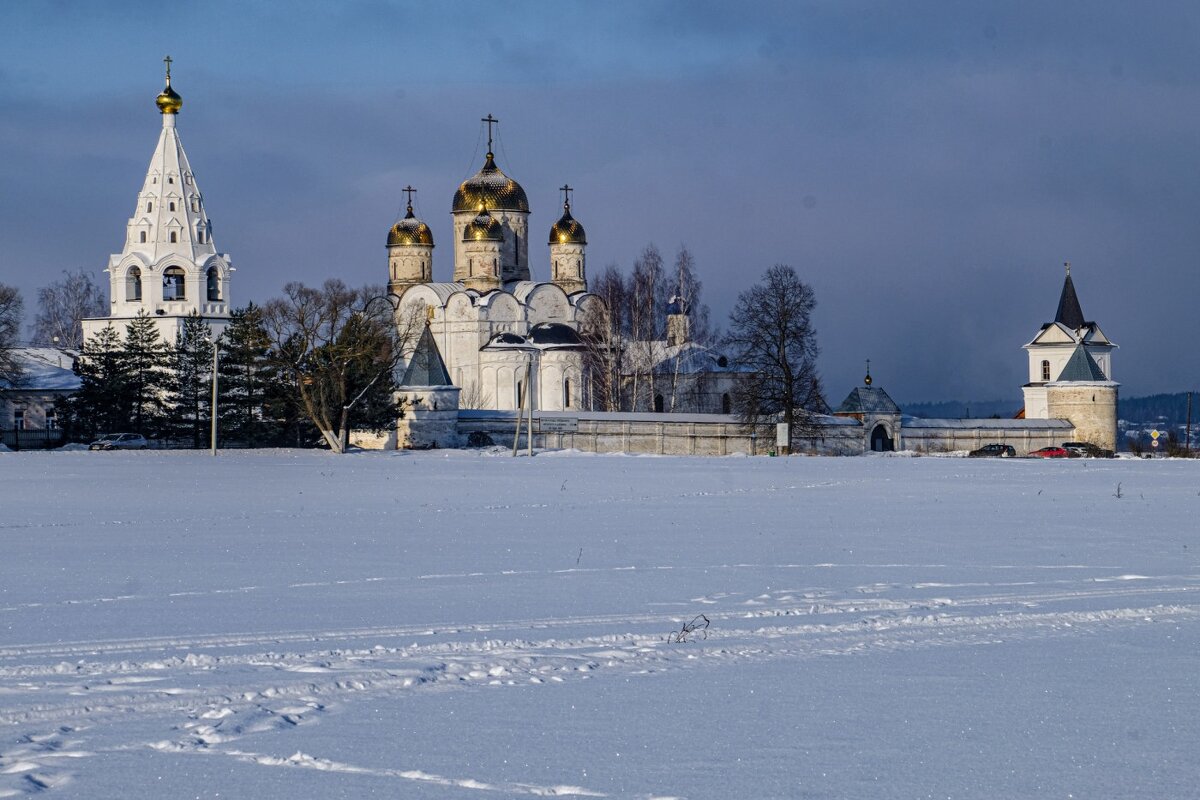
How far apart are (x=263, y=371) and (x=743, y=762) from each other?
3685cm

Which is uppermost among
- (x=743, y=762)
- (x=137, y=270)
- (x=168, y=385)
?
(x=137, y=270)

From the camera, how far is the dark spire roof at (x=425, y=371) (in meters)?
45.4

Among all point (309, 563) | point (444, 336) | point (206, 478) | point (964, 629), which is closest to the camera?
point (964, 629)

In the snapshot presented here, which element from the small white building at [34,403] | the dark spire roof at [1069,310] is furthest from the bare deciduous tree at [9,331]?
the dark spire roof at [1069,310]

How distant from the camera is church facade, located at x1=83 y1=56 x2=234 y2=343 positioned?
47.3 m

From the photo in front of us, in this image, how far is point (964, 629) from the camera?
812cm

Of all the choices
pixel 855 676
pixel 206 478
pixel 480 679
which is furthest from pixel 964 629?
pixel 206 478

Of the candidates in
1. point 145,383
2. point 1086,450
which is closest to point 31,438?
point 145,383

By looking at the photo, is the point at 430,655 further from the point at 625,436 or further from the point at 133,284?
the point at 133,284

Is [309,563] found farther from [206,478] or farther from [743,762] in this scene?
[206,478]

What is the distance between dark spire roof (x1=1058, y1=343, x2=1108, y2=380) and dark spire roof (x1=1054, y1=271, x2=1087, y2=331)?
6.68 m

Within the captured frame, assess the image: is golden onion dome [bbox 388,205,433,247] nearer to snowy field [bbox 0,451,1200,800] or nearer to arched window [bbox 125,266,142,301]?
arched window [bbox 125,266,142,301]

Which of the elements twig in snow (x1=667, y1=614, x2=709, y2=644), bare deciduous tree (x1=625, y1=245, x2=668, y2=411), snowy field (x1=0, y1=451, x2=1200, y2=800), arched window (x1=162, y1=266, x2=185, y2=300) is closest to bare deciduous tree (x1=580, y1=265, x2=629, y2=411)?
bare deciduous tree (x1=625, y1=245, x2=668, y2=411)

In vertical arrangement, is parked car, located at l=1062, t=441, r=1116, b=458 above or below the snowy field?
above
